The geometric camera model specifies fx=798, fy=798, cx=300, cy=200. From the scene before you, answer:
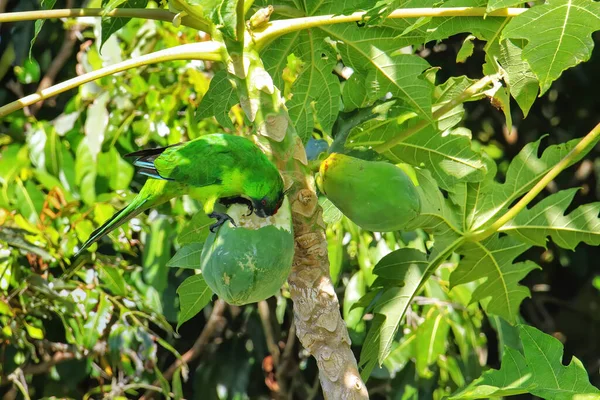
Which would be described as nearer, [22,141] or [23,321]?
[23,321]

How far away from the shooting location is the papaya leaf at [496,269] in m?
1.43

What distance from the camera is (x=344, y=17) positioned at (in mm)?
1171

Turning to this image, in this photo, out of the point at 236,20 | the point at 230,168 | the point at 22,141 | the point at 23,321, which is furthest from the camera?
the point at 22,141

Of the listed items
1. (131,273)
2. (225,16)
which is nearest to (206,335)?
(131,273)

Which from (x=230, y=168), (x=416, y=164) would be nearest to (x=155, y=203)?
(x=230, y=168)

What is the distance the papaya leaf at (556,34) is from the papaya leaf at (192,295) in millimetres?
632

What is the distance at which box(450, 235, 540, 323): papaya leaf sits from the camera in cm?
143

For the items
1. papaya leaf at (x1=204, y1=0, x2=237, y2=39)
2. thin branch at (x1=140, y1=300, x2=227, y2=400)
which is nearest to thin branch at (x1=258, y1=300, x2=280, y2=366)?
thin branch at (x1=140, y1=300, x2=227, y2=400)

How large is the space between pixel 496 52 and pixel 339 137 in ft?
0.91

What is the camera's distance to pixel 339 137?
1.28m

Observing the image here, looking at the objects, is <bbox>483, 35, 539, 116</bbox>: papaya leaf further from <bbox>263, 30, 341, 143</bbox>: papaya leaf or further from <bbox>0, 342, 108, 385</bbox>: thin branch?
<bbox>0, 342, 108, 385</bbox>: thin branch

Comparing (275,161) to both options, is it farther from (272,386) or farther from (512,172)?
(272,386)

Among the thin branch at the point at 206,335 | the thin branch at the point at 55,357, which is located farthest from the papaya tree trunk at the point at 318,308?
the thin branch at the point at 206,335

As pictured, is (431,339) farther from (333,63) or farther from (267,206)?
(267,206)
